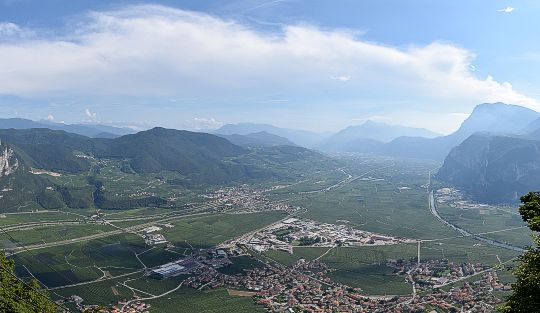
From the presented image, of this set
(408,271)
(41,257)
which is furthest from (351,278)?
(41,257)

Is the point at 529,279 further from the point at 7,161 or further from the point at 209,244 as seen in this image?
the point at 7,161

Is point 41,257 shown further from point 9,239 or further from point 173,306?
point 173,306

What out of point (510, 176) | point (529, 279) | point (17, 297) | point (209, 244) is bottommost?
point (209, 244)

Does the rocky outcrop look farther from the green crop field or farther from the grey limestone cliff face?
the grey limestone cliff face

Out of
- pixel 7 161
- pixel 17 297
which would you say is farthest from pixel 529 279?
pixel 7 161

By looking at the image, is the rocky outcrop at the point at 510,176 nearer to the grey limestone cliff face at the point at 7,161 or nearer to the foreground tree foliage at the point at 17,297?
the foreground tree foliage at the point at 17,297

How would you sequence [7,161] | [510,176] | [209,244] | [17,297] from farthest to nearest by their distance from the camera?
[510,176]
[7,161]
[209,244]
[17,297]

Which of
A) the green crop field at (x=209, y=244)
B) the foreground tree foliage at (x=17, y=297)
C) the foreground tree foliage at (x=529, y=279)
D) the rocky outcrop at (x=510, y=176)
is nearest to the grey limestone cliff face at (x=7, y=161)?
the green crop field at (x=209, y=244)
